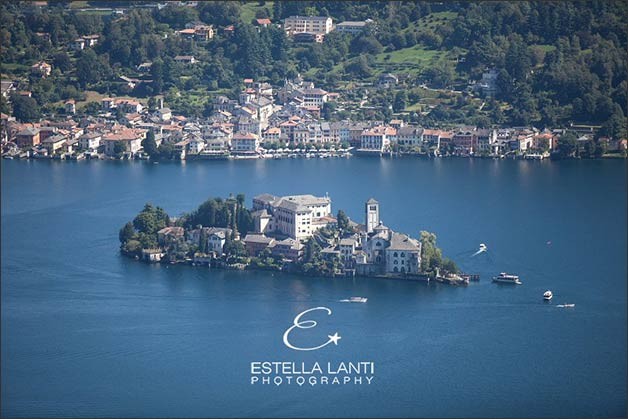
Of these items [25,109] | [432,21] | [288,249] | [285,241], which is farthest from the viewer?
[432,21]

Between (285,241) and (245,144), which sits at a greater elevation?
(245,144)

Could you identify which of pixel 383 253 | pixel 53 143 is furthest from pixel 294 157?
pixel 383 253


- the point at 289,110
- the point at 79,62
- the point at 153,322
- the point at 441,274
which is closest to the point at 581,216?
the point at 441,274

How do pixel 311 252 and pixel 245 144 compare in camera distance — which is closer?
pixel 311 252

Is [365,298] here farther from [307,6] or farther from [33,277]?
[307,6]

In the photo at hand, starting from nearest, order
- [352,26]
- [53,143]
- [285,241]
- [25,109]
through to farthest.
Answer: [285,241] → [53,143] → [25,109] → [352,26]

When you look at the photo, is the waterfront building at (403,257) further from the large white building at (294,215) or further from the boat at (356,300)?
the large white building at (294,215)

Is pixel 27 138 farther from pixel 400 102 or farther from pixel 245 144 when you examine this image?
pixel 400 102
